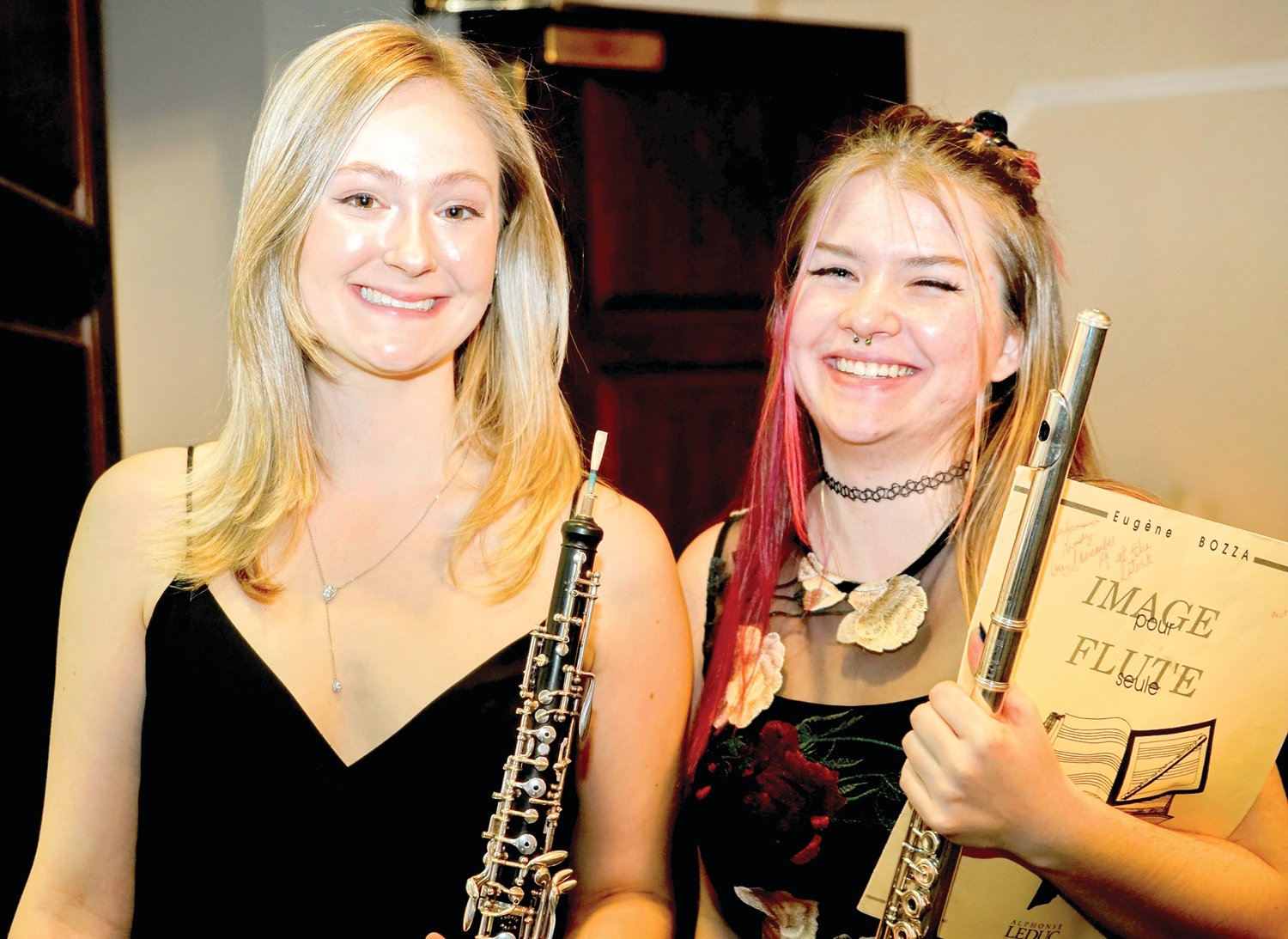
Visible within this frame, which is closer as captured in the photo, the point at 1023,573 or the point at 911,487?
the point at 1023,573

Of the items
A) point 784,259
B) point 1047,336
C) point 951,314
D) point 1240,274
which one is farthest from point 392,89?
point 1240,274

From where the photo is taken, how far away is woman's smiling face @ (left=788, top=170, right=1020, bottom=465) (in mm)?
1594

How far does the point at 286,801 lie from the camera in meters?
1.60

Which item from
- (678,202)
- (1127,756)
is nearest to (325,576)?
(1127,756)

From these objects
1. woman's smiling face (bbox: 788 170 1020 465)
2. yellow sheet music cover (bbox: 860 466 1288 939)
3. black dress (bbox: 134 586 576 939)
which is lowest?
black dress (bbox: 134 586 576 939)

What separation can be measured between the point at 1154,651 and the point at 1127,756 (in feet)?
0.42

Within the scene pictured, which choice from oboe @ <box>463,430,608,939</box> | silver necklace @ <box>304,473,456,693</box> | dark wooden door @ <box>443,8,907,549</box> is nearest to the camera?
oboe @ <box>463,430,608,939</box>

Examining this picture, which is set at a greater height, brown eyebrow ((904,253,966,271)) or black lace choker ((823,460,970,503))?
brown eyebrow ((904,253,966,271))

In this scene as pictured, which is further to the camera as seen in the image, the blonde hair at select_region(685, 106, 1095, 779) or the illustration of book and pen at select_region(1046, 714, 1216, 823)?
the blonde hair at select_region(685, 106, 1095, 779)

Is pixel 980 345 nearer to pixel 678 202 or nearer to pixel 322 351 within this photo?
pixel 322 351

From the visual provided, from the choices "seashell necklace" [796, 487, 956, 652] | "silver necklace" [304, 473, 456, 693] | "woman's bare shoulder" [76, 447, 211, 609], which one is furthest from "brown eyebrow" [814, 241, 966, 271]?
"woman's bare shoulder" [76, 447, 211, 609]

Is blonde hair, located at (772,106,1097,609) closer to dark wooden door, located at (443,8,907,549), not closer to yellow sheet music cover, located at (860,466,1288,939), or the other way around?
yellow sheet music cover, located at (860,466,1288,939)

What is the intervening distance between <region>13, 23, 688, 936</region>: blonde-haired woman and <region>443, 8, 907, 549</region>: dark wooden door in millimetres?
1050

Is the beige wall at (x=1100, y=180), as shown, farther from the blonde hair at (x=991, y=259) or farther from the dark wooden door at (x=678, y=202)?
the blonde hair at (x=991, y=259)
